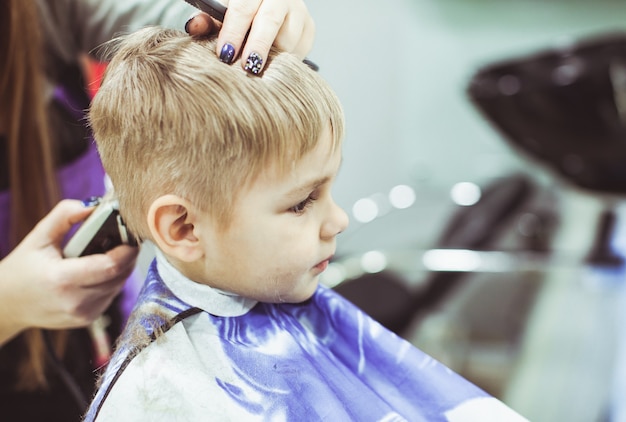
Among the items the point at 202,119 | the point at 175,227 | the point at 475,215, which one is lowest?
the point at 475,215

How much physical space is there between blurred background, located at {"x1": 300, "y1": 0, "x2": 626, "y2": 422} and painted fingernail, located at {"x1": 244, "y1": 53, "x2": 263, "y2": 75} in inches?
23.5

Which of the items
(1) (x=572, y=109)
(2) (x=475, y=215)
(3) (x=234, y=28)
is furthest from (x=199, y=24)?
(2) (x=475, y=215)

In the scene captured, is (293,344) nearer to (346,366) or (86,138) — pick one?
(346,366)

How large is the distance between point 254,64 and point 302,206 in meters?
0.13

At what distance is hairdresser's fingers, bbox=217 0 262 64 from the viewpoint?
0.56 metres

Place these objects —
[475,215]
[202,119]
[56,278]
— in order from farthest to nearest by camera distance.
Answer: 1. [475,215]
2. [56,278]
3. [202,119]

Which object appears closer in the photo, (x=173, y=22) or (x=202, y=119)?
(x=202, y=119)

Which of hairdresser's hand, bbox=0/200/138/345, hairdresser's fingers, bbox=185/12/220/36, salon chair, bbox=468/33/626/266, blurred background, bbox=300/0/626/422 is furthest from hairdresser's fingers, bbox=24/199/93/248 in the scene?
salon chair, bbox=468/33/626/266

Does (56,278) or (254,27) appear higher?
(254,27)

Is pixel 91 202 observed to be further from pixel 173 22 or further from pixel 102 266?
pixel 173 22

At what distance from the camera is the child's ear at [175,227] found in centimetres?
55

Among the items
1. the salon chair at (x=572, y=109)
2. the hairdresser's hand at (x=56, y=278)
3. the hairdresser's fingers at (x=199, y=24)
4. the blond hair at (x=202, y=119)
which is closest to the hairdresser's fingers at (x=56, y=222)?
the hairdresser's hand at (x=56, y=278)

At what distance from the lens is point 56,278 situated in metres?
0.64

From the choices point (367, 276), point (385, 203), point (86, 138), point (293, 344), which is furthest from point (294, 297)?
point (385, 203)
